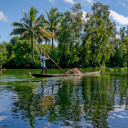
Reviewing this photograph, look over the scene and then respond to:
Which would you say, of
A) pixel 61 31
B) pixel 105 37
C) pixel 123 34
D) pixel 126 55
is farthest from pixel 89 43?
pixel 123 34

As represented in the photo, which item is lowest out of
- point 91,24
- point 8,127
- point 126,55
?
point 8,127

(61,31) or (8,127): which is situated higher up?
(61,31)

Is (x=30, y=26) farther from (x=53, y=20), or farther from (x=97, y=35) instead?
(x=97, y=35)

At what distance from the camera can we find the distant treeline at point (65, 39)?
43.7 metres

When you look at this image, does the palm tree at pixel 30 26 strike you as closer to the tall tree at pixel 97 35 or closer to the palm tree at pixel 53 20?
the palm tree at pixel 53 20

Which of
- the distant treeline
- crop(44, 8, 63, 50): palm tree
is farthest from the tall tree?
crop(44, 8, 63, 50): palm tree

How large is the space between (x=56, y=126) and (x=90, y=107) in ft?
7.77

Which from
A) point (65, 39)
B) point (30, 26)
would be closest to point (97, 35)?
point (65, 39)

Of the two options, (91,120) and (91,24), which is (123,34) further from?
(91,120)

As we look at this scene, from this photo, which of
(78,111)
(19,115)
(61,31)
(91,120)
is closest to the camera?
(91,120)

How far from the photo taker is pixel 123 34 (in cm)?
8350

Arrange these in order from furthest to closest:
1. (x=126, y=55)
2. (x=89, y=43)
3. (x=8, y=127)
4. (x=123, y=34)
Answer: (x=123, y=34) → (x=126, y=55) → (x=89, y=43) → (x=8, y=127)

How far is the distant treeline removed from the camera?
4369cm

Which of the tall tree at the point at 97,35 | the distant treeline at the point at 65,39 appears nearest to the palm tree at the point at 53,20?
the distant treeline at the point at 65,39
